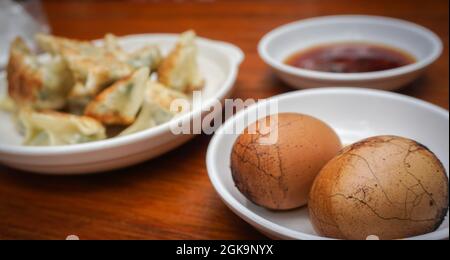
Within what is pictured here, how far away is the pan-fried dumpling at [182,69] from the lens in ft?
2.97

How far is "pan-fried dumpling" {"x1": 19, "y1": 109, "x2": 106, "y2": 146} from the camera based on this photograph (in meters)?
0.75

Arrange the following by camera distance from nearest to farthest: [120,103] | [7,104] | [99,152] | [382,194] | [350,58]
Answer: [382,194] → [99,152] → [120,103] → [7,104] → [350,58]

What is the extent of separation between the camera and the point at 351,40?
1.13 metres

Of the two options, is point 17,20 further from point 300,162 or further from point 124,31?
point 300,162

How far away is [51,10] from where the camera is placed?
1.89m

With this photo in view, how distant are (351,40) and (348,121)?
0.40 meters

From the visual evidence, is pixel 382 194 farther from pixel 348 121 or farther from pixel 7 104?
pixel 7 104

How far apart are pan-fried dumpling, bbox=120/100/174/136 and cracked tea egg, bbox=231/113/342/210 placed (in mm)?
214

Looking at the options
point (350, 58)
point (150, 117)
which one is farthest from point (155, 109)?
point (350, 58)

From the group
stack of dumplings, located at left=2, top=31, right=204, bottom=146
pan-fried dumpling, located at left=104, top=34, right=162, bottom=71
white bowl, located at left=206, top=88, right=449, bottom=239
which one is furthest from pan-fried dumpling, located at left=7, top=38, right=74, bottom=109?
white bowl, located at left=206, top=88, right=449, bottom=239

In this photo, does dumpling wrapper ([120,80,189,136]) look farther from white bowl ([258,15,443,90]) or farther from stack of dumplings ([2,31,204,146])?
white bowl ([258,15,443,90])

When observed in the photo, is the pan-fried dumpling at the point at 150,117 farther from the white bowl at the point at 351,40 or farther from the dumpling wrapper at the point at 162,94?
the white bowl at the point at 351,40
